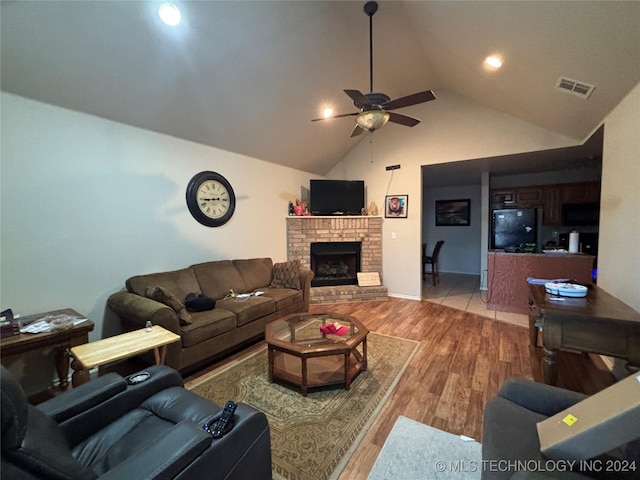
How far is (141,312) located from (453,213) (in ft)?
24.3

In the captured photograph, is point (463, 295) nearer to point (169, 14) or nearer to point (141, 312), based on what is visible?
point (141, 312)

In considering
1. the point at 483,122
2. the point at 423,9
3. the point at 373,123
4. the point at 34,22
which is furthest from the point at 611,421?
the point at 483,122

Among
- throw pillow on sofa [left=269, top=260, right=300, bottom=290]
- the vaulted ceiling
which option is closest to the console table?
the vaulted ceiling

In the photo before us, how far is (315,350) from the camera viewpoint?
2156 mm

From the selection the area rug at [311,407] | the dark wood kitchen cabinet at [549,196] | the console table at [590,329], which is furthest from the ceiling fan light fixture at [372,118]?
the dark wood kitchen cabinet at [549,196]

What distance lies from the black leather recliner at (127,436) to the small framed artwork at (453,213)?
7.42 m

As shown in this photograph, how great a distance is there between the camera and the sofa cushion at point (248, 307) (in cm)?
299

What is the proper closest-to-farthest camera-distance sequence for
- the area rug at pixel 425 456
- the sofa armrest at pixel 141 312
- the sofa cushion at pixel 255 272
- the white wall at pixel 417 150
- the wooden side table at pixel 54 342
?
1. the area rug at pixel 425 456
2. the wooden side table at pixel 54 342
3. the sofa armrest at pixel 141 312
4. the sofa cushion at pixel 255 272
5. the white wall at pixel 417 150

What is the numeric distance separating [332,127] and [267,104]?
4.85 feet

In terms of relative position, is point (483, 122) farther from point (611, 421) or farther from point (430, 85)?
point (611, 421)

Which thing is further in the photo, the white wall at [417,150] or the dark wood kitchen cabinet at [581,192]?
the dark wood kitchen cabinet at [581,192]

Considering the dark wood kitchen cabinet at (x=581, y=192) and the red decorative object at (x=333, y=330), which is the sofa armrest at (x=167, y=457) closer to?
the red decorative object at (x=333, y=330)

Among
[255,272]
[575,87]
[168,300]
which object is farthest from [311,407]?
[575,87]

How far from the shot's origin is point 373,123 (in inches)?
101
